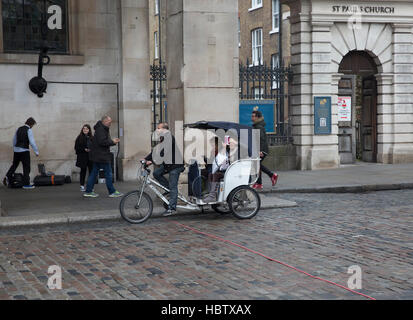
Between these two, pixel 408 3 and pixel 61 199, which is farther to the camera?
pixel 408 3

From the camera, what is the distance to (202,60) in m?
12.1

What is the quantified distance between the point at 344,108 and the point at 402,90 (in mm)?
1930

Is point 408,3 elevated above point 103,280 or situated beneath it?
elevated above

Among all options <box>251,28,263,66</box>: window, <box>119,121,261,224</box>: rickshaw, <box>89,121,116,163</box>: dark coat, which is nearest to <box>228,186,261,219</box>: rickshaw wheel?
<box>119,121,261,224</box>: rickshaw

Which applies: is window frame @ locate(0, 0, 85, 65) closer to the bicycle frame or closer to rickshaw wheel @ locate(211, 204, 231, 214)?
the bicycle frame

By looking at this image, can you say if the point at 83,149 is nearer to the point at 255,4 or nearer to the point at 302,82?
the point at 302,82

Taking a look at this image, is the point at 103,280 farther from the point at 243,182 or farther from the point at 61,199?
the point at 61,199

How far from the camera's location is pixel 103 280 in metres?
6.44

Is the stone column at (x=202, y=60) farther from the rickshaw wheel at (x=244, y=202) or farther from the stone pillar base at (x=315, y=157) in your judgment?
the stone pillar base at (x=315, y=157)

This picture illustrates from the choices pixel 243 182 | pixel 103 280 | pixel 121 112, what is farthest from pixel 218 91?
pixel 103 280

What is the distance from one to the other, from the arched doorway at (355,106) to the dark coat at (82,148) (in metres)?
9.29

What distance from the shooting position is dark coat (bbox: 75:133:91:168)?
14798 millimetres

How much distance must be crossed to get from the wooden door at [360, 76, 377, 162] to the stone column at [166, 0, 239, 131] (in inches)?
384

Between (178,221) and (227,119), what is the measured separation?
2767mm
